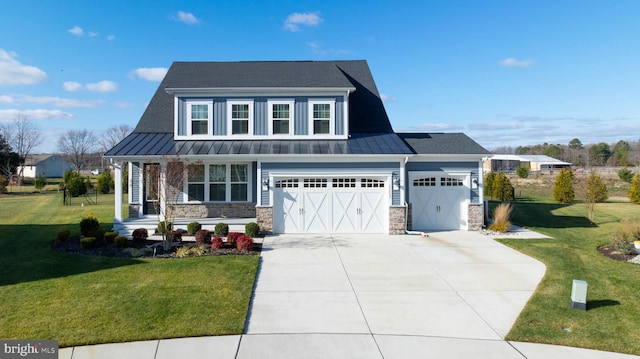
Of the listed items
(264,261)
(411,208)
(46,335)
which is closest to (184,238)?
(264,261)

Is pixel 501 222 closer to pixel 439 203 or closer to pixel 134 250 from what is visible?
pixel 439 203

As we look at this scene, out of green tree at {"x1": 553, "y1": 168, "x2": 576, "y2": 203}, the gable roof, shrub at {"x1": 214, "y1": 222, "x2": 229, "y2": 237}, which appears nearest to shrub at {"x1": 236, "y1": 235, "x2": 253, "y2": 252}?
shrub at {"x1": 214, "y1": 222, "x2": 229, "y2": 237}

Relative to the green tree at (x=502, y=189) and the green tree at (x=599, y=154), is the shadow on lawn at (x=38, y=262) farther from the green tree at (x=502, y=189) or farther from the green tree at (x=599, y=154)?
the green tree at (x=599, y=154)

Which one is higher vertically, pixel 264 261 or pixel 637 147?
pixel 637 147

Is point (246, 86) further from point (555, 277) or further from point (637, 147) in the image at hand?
point (637, 147)

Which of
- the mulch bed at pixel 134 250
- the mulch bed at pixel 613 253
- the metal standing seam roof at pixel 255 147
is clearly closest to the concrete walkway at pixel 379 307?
the mulch bed at pixel 134 250

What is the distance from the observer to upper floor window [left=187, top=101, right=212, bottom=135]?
17047 millimetres

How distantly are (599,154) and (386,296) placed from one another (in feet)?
303

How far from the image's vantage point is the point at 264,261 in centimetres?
1116

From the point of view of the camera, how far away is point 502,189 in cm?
2697

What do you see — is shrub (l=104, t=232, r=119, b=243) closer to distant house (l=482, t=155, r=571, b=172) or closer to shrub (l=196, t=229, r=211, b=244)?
shrub (l=196, t=229, r=211, b=244)

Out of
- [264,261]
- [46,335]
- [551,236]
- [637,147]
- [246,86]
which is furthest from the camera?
[637,147]

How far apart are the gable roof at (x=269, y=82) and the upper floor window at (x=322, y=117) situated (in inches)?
34.9

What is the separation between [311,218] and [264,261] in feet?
15.6
